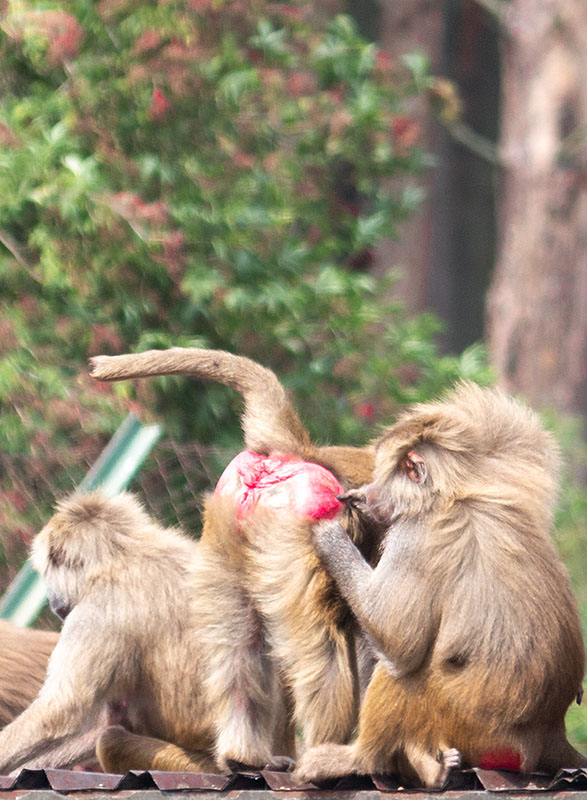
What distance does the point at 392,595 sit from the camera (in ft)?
12.5

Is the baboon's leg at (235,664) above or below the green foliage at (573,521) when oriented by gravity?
above

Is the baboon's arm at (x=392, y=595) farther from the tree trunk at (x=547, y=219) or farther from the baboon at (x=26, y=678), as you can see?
the tree trunk at (x=547, y=219)

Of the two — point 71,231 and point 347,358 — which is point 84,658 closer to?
point 71,231

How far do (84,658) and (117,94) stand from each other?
467cm

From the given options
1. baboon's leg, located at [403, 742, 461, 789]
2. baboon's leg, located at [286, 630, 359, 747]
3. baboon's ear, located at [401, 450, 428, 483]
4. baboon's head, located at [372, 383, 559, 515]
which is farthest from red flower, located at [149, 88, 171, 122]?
baboon's leg, located at [403, 742, 461, 789]

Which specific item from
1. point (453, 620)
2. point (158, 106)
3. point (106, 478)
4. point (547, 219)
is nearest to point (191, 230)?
point (158, 106)

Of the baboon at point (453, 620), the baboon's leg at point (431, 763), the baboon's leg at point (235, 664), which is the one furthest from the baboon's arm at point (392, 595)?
the baboon's leg at point (235, 664)

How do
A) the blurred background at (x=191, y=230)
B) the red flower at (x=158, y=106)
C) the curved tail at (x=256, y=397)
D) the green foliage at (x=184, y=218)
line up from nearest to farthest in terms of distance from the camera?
the curved tail at (x=256, y=397)
the blurred background at (x=191, y=230)
the green foliage at (x=184, y=218)
the red flower at (x=158, y=106)

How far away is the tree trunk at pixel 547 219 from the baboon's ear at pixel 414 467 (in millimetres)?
9810

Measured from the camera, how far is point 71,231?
24.8ft

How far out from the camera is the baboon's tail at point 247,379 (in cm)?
438

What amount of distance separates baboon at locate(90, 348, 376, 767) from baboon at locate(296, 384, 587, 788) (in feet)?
0.45

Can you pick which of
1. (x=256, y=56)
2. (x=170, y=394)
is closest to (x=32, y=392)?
(x=170, y=394)

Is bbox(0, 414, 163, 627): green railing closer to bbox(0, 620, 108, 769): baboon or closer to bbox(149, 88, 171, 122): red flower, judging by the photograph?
bbox(0, 620, 108, 769): baboon
